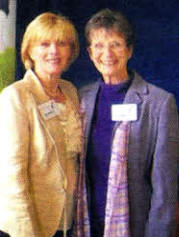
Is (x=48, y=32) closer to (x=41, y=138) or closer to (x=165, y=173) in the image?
(x=41, y=138)

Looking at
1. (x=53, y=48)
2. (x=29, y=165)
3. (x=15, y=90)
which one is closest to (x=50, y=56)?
(x=53, y=48)

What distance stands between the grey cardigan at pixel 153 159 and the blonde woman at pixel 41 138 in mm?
241

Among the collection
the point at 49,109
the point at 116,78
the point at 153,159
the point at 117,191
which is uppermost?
A: the point at 116,78

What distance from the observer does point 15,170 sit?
155 cm

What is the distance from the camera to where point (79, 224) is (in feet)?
5.41

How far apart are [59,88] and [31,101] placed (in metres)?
0.14

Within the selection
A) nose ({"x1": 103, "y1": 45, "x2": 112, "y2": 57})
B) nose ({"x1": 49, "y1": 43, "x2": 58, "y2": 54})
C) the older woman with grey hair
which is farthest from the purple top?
nose ({"x1": 49, "y1": 43, "x2": 58, "y2": 54})

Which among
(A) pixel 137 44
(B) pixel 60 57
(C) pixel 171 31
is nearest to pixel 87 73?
(B) pixel 60 57

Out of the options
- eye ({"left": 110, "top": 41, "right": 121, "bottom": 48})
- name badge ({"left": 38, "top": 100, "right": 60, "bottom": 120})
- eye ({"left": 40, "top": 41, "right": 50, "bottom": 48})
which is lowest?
name badge ({"left": 38, "top": 100, "right": 60, "bottom": 120})

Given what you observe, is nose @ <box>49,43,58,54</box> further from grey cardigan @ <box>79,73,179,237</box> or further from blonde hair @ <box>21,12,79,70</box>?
grey cardigan @ <box>79,73,179,237</box>

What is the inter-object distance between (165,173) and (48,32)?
2.35 feet

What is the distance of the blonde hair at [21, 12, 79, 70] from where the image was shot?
5.16 ft

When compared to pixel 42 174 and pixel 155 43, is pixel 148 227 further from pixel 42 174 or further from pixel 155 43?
pixel 155 43

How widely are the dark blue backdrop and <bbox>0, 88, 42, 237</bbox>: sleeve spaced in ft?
0.89
